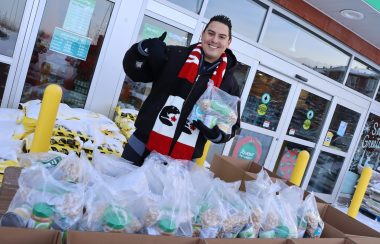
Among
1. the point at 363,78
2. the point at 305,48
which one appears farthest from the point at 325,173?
the point at 305,48

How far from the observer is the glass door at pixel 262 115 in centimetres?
465

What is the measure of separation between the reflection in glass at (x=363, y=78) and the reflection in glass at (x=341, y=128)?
450mm

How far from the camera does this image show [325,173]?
6.08 metres

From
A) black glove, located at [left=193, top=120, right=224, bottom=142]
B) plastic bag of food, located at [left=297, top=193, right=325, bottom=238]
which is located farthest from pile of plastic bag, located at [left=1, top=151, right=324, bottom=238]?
black glove, located at [left=193, top=120, right=224, bottom=142]

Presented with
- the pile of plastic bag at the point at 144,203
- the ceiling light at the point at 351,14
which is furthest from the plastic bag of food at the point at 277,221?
the ceiling light at the point at 351,14

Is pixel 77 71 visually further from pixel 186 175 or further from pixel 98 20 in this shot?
pixel 186 175

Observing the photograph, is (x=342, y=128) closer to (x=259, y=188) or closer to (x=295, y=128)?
(x=295, y=128)

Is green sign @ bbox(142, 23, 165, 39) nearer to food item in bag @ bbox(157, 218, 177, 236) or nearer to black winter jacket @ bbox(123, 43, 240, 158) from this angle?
black winter jacket @ bbox(123, 43, 240, 158)

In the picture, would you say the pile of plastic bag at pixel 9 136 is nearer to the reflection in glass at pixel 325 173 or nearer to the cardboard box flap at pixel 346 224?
the cardboard box flap at pixel 346 224

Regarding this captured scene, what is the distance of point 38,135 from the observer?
153 centimetres

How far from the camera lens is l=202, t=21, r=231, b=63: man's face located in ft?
5.39

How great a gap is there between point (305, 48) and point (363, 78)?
171cm

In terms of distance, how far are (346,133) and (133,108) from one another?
4.25 metres

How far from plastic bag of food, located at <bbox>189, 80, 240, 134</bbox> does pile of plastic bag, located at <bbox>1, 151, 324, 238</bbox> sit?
1.02 ft
